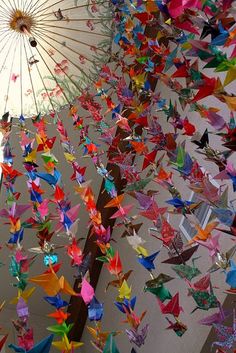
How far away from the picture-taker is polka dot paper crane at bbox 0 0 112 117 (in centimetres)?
167

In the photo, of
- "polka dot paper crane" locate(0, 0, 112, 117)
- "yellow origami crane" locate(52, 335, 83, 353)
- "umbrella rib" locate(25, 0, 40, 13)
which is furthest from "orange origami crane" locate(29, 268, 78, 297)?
"umbrella rib" locate(25, 0, 40, 13)

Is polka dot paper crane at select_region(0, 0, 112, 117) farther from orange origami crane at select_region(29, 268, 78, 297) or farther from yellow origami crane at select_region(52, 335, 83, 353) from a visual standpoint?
yellow origami crane at select_region(52, 335, 83, 353)

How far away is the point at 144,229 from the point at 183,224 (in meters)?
0.67

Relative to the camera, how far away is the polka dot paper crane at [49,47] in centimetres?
167

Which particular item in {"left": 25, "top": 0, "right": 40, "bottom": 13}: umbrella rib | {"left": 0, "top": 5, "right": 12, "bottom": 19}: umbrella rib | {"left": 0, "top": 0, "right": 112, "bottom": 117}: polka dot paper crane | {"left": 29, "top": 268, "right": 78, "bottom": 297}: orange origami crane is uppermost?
{"left": 0, "top": 5, "right": 12, "bottom": 19}: umbrella rib

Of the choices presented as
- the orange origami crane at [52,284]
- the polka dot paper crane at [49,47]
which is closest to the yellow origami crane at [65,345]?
the orange origami crane at [52,284]

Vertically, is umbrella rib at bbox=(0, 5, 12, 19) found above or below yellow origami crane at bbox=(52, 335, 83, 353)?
above

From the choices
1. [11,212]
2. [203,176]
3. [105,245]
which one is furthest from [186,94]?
[11,212]

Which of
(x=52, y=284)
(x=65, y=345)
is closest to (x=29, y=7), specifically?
(x=52, y=284)

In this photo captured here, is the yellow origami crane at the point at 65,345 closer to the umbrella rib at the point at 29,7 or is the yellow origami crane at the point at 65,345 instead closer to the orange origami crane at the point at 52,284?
the orange origami crane at the point at 52,284

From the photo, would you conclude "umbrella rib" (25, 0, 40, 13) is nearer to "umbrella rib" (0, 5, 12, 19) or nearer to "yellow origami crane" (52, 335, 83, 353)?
"umbrella rib" (0, 5, 12, 19)

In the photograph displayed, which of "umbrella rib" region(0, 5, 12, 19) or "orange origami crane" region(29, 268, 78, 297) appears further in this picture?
"umbrella rib" region(0, 5, 12, 19)

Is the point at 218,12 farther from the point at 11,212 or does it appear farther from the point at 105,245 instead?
the point at 11,212

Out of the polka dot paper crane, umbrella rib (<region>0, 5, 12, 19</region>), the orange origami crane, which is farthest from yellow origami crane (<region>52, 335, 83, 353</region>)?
umbrella rib (<region>0, 5, 12, 19</region>)
